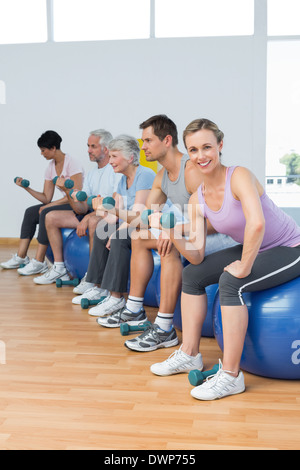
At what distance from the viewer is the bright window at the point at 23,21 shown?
499cm

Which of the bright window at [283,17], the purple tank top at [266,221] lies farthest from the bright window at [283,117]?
the purple tank top at [266,221]

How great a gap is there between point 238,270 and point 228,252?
205 mm

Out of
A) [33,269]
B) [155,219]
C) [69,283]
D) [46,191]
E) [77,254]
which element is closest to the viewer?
[155,219]

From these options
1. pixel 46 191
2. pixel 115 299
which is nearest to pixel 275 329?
pixel 115 299

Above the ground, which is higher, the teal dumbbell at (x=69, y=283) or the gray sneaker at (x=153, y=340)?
the gray sneaker at (x=153, y=340)

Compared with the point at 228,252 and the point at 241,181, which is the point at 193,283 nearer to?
the point at 228,252

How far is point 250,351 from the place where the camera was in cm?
177

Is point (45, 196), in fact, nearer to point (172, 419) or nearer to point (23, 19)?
point (23, 19)

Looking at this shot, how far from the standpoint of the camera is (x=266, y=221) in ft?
5.77

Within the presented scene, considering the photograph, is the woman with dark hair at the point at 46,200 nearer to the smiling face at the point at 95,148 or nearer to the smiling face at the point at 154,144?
the smiling face at the point at 95,148

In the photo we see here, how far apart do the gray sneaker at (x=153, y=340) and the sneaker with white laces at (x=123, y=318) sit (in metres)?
0.25

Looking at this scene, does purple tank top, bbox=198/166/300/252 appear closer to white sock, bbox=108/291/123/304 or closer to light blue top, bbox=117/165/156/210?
A: light blue top, bbox=117/165/156/210
